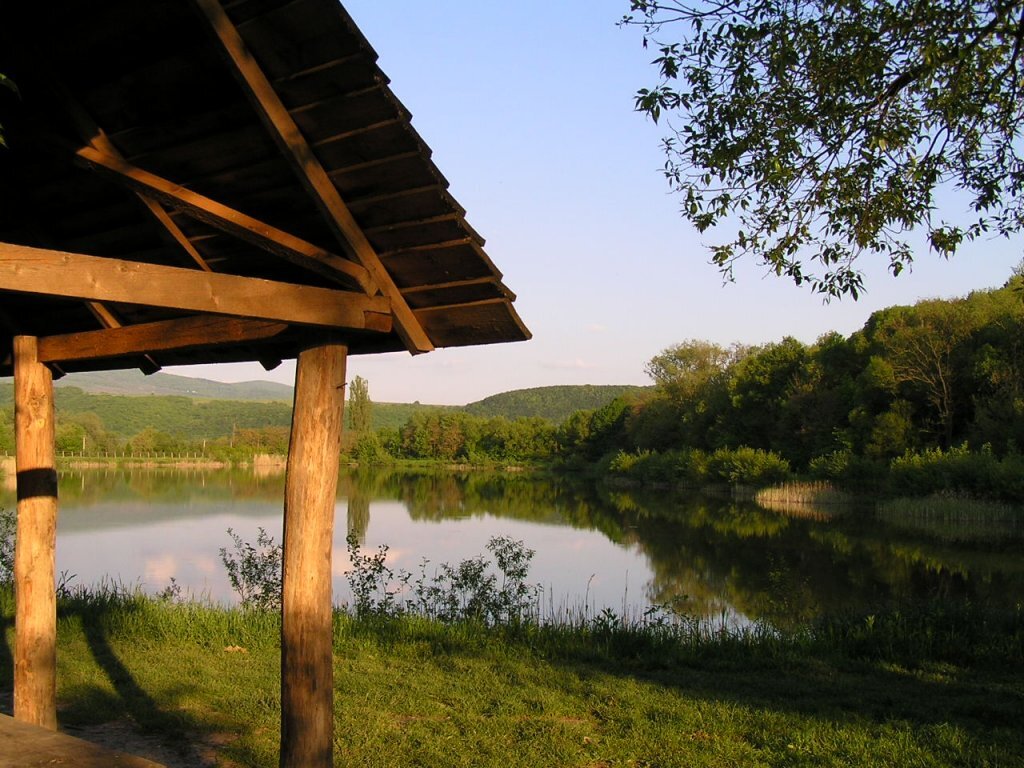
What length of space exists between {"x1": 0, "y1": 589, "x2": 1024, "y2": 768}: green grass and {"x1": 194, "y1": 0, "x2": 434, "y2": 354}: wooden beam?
2.38 meters

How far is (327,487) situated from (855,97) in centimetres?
499

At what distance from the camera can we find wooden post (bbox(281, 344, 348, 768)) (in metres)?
3.45

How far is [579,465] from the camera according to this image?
7362 cm

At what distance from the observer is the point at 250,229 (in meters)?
3.68

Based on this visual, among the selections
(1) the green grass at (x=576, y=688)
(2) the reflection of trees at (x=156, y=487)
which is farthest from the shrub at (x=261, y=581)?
(2) the reflection of trees at (x=156, y=487)

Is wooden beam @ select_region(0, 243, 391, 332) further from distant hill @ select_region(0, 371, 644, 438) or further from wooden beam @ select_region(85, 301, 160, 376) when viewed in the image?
distant hill @ select_region(0, 371, 644, 438)

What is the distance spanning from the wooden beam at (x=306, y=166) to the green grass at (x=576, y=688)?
7.80ft

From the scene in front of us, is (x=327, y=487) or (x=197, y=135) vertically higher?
(x=197, y=135)

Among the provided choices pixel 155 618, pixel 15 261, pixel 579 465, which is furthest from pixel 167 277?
pixel 579 465

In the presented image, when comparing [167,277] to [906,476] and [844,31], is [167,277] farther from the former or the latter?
[906,476]

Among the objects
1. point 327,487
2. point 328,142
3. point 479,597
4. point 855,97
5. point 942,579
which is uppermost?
point 855,97

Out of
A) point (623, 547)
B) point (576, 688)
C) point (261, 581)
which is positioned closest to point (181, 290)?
point (576, 688)

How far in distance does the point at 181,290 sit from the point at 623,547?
19.1 metres

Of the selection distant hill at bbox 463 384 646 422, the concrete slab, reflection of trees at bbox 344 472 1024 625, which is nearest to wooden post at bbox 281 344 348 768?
the concrete slab
